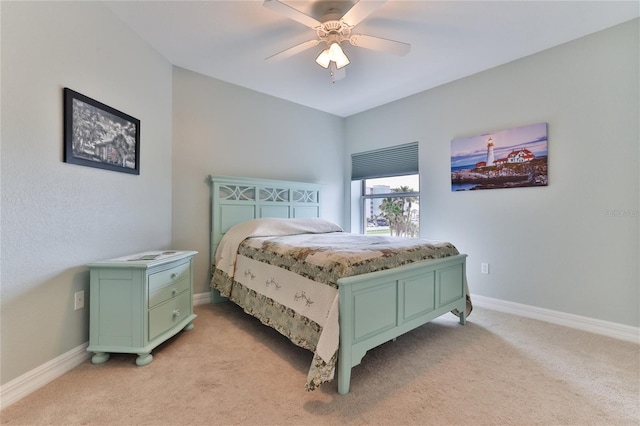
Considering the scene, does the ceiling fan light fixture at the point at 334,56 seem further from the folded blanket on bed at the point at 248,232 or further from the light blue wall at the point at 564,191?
the light blue wall at the point at 564,191

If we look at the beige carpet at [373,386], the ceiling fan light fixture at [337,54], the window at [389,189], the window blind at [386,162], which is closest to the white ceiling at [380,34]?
the ceiling fan light fixture at [337,54]

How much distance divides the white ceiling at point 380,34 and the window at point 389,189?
1072mm

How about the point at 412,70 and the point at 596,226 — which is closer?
the point at 596,226

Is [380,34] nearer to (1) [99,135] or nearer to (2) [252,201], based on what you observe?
(2) [252,201]

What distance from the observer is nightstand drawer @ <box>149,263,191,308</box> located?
6.64 ft

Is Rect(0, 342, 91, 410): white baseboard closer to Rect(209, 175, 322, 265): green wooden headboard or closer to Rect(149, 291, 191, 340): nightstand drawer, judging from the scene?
Rect(149, 291, 191, 340): nightstand drawer

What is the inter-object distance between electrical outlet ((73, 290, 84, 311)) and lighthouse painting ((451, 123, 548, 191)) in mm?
3781

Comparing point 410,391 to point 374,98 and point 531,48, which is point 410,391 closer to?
point 531,48

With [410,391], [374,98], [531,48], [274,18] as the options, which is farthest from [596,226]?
[274,18]

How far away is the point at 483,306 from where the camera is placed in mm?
3141

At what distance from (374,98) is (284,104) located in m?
1.29

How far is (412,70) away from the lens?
3115mm

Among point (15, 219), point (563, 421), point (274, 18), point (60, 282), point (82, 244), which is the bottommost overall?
point (563, 421)

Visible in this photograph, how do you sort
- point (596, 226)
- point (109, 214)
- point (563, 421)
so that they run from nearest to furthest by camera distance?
1. point (563, 421)
2. point (109, 214)
3. point (596, 226)
